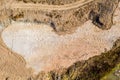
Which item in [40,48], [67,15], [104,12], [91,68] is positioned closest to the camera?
[91,68]

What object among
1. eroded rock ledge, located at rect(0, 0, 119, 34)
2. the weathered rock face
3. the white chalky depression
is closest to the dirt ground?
the white chalky depression

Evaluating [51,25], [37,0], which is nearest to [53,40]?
[51,25]

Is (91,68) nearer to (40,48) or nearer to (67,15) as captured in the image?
(40,48)

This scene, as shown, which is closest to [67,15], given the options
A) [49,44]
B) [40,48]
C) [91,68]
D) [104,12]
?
[49,44]

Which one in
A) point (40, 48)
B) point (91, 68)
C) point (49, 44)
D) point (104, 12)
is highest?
point (104, 12)

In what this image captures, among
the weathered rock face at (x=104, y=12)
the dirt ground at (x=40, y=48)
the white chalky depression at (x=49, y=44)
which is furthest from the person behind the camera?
the weathered rock face at (x=104, y=12)

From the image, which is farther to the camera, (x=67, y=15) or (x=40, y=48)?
(x=67, y=15)

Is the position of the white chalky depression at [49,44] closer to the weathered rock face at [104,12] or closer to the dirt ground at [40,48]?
the dirt ground at [40,48]

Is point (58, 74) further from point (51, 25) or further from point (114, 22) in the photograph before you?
point (114, 22)

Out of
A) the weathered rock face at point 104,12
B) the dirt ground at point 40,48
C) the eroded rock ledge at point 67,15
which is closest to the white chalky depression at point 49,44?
the dirt ground at point 40,48
